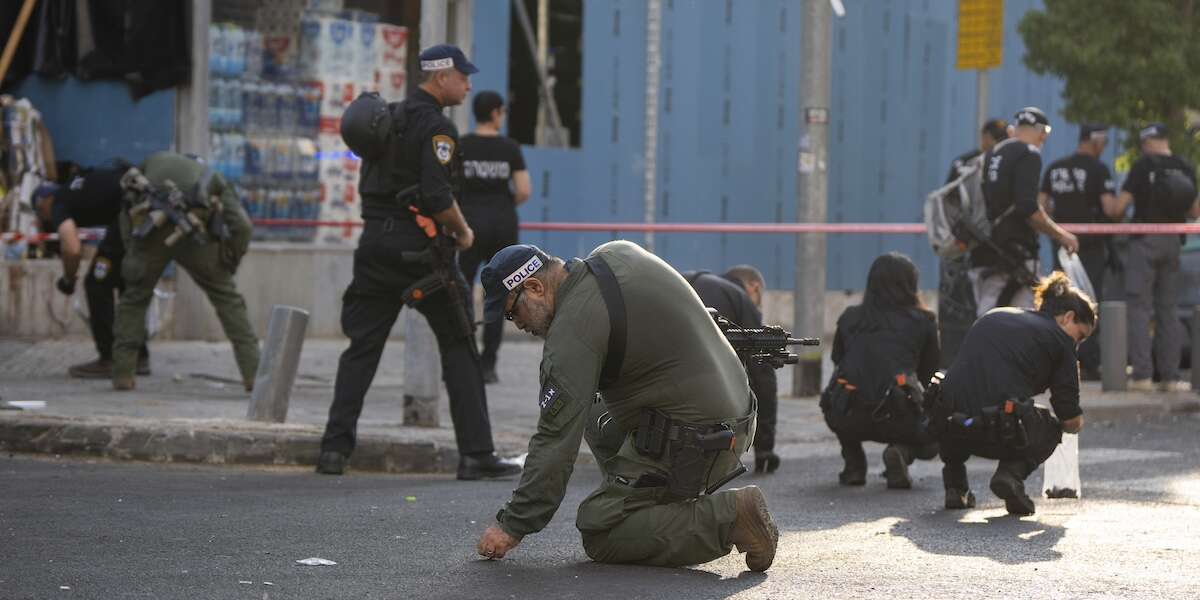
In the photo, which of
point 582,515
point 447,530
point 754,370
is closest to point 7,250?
point 754,370

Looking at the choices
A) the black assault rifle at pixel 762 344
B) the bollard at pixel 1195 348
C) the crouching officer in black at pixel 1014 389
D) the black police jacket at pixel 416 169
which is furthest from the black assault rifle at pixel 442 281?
the bollard at pixel 1195 348

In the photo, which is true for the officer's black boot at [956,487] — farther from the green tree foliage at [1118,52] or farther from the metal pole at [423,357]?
the green tree foliage at [1118,52]

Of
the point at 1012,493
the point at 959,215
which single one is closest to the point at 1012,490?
the point at 1012,493

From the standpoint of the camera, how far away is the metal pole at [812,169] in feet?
39.1

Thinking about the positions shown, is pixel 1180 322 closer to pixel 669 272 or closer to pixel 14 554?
pixel 669 272

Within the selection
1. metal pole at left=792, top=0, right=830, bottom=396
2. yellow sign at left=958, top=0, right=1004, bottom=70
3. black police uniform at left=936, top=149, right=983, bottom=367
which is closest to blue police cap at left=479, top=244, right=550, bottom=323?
metal pole at left=792, top=0, right=830, bottom=396

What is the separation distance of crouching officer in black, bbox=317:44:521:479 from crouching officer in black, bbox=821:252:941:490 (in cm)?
159

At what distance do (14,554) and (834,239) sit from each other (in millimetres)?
12612

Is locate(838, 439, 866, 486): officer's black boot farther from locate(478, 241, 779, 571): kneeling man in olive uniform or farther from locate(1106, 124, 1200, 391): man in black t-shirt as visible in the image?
locate(1106, 124, 1200, 391): man in black t-shirt

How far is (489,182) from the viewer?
1151 cm

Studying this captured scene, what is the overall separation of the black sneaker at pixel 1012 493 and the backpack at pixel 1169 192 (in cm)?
599

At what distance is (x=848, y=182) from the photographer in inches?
693

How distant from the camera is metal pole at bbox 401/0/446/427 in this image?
373 inches

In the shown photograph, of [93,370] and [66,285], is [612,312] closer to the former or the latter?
[93,370]
